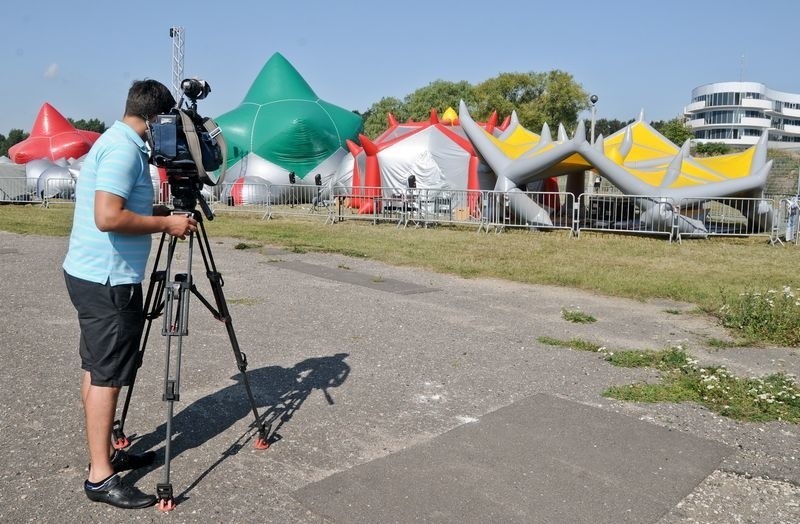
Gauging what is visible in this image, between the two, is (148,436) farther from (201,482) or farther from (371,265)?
(371,265)

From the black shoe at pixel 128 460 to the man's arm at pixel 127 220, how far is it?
4.17ft

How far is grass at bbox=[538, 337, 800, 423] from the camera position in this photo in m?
4.75

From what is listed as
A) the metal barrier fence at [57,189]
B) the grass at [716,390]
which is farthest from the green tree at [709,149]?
the grass at [716,390]

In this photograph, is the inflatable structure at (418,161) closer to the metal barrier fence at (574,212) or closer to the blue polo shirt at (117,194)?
the metal barrier fence at (574,212)

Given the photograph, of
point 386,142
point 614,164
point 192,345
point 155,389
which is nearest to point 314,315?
point 192,345

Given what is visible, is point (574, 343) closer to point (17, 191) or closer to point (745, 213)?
point (745, 213)

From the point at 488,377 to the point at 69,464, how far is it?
3080mm

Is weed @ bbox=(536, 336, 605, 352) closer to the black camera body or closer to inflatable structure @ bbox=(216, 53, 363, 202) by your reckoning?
the black camera body

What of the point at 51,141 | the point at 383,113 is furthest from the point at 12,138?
the point at 51,141

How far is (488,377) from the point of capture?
5.51 meters

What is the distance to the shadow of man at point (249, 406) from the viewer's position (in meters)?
4.14

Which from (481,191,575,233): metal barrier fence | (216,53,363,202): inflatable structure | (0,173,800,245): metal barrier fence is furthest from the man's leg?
(216,53,363,202): inflatable structure

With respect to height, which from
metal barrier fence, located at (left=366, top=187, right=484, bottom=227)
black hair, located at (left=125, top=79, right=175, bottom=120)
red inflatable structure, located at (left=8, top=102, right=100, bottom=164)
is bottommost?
metal barrier fence, located at (left=366, top=187, right=484, bottom=227)

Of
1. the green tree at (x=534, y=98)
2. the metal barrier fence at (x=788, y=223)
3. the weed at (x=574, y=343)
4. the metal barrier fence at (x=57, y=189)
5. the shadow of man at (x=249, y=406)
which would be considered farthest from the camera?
the green tree at (x=534, y=98)
